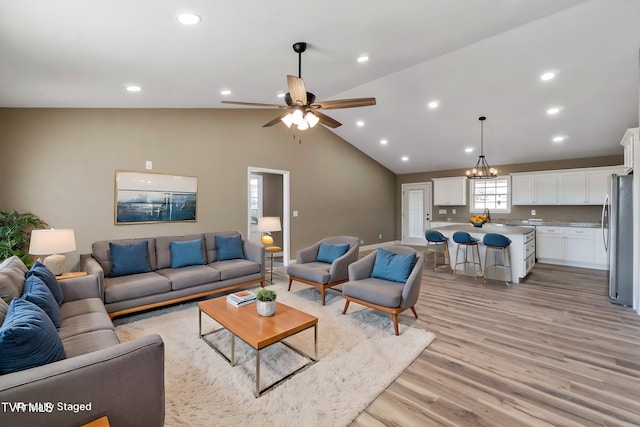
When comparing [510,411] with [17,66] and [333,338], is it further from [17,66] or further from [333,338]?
[17,66]

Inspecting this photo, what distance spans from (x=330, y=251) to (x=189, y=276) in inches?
80.6

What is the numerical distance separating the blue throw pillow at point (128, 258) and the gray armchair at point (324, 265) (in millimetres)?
1986

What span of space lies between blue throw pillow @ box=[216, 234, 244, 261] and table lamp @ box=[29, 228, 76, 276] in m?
1.80

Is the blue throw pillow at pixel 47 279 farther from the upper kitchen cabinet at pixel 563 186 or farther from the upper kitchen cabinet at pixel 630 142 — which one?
the upper kitchen cabinet at pixel 563 186

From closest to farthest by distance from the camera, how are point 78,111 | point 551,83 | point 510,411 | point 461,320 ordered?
point 510,411
point 461,320
point 78,111
point 551,83

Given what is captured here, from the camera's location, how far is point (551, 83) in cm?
447

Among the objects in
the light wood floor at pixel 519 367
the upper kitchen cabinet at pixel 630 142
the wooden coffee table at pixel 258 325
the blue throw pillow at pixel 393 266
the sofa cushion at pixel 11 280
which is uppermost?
the upper kitchen cabinet at pixel 630 142

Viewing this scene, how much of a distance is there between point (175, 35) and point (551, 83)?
522 centimetres

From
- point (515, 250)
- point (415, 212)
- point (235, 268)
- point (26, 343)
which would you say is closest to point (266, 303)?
point (26, 343)

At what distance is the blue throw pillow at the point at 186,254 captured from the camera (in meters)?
4.05

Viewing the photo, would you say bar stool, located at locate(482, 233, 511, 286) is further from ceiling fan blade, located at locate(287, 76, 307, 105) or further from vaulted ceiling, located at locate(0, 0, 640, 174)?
ceiling fan blade, located at locate(287, 76, 307, 105)

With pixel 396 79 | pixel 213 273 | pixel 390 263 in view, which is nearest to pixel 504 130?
pixel 396 79

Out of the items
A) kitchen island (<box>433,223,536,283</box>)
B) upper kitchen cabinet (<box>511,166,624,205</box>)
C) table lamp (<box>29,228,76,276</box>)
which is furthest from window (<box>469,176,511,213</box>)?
table lamp (<box>29,228,76,276</box>)

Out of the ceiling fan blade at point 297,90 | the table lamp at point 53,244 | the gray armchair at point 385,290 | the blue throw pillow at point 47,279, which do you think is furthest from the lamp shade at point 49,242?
the gray armchair at point 385,290
